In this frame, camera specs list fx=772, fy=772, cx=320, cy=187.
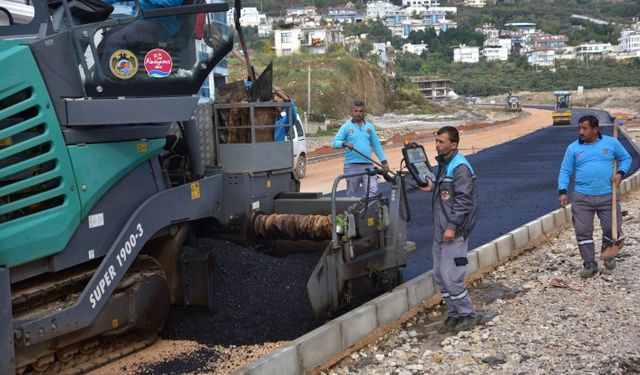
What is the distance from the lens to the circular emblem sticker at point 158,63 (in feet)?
18.2

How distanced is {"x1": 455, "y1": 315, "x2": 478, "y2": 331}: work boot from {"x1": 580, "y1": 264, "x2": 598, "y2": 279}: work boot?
217 centimetres

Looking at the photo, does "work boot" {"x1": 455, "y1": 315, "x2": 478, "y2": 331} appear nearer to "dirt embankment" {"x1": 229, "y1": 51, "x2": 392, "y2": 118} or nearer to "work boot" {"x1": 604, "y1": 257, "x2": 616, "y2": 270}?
"work boot" {"x1": 604, "y1": 257, "x2": 616, "y2": 270}

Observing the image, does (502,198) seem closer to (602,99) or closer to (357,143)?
(357,143)

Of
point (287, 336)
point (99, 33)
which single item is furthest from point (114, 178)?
point (287, 336)

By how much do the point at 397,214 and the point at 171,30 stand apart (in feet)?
9.00

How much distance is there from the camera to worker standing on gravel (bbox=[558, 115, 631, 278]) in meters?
8.15

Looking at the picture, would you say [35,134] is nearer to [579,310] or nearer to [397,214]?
[397,214]

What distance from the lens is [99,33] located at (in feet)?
17.3

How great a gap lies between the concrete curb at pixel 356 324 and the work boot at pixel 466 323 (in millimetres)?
579

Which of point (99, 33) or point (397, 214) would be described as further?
point (397, 214)

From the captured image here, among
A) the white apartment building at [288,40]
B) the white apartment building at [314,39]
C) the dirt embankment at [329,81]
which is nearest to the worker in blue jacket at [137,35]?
the dirt embankment at [329,81]

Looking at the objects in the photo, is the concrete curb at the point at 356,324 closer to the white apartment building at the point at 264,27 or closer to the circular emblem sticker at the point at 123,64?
the circular emblem sticker at the point at 123,64

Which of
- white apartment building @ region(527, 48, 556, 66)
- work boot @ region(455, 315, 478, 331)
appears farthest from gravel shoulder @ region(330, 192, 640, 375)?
white apartment building @ region(527, 48, 556, 66)

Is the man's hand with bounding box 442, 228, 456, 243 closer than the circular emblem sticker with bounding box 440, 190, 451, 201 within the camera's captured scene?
Yes
